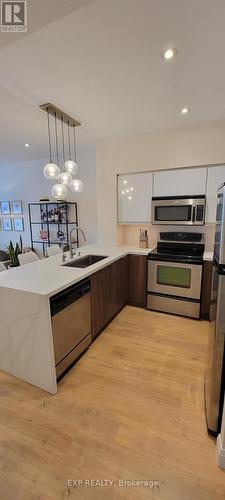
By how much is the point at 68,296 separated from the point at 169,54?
6.54 feet

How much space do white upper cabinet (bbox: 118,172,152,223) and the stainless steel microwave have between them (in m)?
0.16

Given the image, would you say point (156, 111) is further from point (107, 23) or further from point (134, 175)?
point (107, 23)

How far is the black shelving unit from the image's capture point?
14.9 ft

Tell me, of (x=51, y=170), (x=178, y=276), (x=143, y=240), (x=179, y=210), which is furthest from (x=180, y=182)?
(x=51, y=170)

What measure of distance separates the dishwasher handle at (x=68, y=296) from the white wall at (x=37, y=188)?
233 cm

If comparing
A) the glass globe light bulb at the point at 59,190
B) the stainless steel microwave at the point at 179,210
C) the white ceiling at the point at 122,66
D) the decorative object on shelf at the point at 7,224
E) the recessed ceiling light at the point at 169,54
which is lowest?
the decorative object on shelf at the point at 7,224

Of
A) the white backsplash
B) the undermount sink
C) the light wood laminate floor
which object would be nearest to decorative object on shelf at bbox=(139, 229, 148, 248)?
the white backsplash

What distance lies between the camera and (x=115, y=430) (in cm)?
150

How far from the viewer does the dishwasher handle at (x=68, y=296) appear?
1.74 metres

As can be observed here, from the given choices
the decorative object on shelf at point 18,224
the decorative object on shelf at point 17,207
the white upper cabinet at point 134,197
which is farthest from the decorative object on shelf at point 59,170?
→ the decorative object on shelf at point 18,224

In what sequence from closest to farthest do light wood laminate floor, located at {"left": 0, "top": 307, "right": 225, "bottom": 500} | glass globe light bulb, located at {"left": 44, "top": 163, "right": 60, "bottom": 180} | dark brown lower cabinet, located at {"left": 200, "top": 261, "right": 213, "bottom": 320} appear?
light wood laminate floor, located at {"left": 0, "top": 307, "right": 225, "bottom": 500}, glass globe light bulb, located at {"left": 44, "top": 163, "right": 60, "bottom": 180}, dark brown lower cabinet, located at {"left": 200, "top": 261, "right": 213, "bottom": 320}

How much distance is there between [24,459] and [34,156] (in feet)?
15.8

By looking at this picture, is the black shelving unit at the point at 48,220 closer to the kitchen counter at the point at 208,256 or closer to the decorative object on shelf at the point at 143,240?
the decorative object on shelf at the point at 143,240

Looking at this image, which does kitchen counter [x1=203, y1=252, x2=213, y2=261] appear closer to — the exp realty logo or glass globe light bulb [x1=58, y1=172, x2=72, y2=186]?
glass globe light bulb [x1=58, y1=172, x2=72, y2=186]
